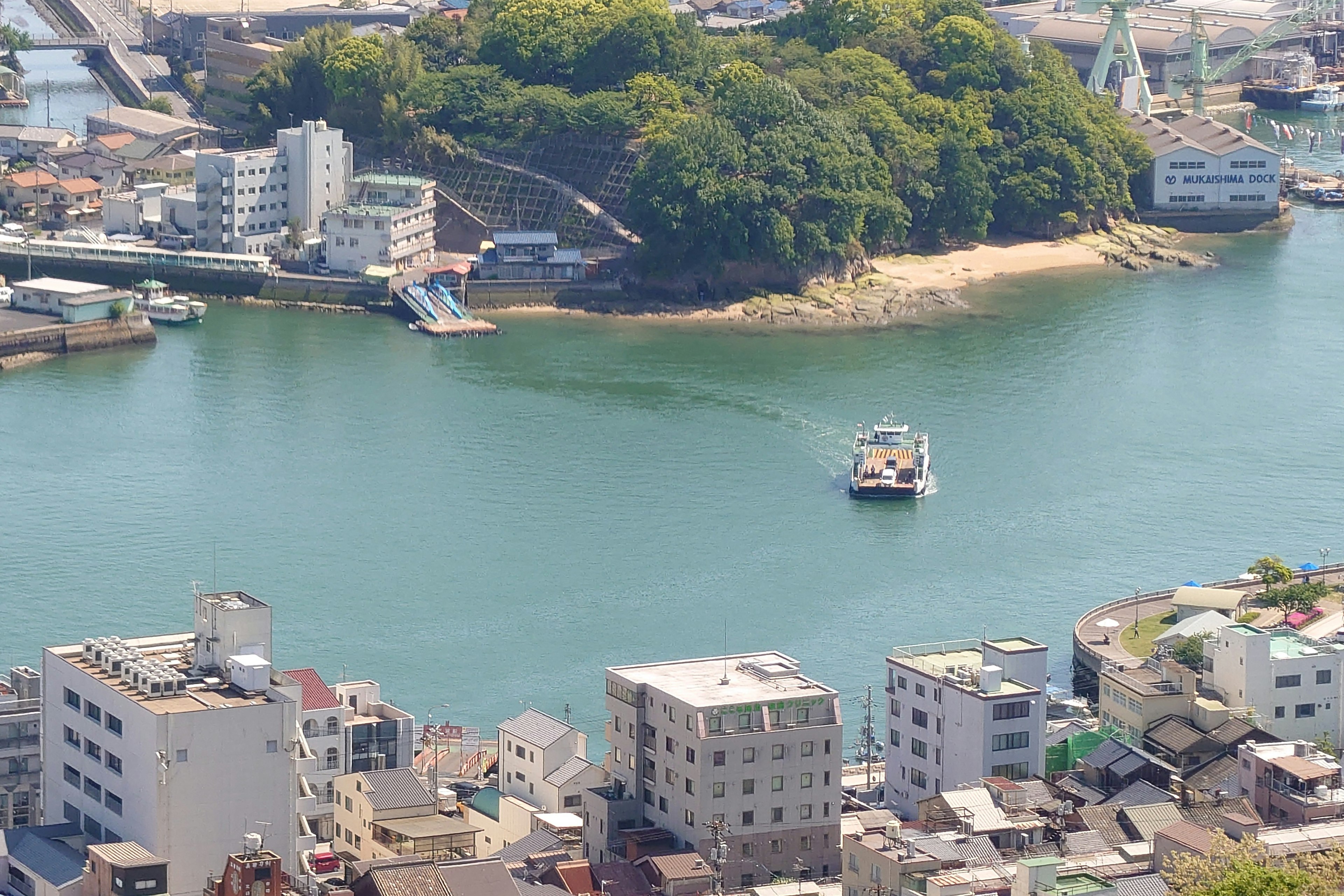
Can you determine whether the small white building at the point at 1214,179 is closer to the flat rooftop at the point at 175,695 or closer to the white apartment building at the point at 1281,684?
the white apartment building at the point at 1281,684

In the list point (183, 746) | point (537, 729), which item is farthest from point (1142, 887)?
point (183, 746)

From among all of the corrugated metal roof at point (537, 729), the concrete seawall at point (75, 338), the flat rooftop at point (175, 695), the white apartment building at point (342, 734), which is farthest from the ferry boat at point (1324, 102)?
the flat rooftop at point (175, 695)

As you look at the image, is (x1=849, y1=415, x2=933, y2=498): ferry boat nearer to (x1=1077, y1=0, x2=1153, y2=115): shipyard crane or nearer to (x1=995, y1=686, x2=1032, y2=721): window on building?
(x1=995, y1=686, x2=1032, y2=721): window on building

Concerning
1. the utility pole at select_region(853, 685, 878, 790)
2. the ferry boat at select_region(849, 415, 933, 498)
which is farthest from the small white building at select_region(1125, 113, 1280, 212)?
the utility pole at select_region(853, 685, 878, 790)

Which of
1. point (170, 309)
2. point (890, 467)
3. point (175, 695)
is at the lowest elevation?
point (890, 467)

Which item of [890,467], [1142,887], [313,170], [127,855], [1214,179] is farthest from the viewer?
[1214,179]

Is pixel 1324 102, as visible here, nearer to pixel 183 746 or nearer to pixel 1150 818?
pixel 1150 818

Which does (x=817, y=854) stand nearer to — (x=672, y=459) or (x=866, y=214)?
(x=672, y=459)
